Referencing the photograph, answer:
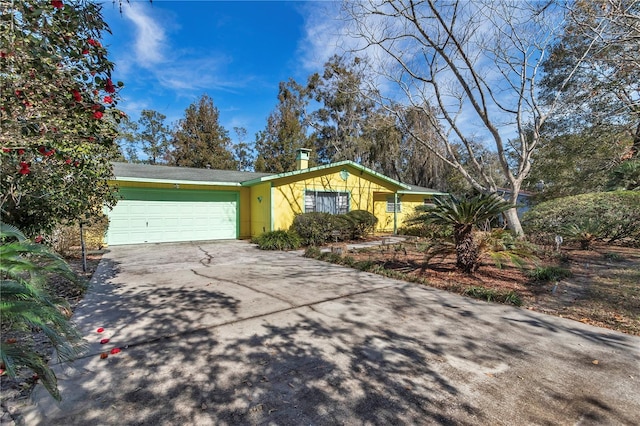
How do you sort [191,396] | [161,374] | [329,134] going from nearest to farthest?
[191,396] → [161,374] → [329,134]

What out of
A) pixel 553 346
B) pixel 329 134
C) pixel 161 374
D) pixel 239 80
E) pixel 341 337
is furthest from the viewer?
pixel 329 134

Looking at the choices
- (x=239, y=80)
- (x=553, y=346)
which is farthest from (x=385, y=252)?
(x=239, y=80)

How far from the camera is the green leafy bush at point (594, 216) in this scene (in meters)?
8.34

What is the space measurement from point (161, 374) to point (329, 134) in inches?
1157

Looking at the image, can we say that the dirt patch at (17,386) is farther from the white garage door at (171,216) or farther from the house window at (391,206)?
the house window at (391,206)

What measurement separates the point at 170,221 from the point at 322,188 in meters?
6.49

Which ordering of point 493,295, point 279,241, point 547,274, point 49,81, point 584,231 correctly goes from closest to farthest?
point 49,81
point 493,295
point 547,274
point 584,231
point 279,241

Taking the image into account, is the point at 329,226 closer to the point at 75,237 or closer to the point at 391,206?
the point at 391,206

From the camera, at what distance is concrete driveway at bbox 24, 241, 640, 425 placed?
6.83 ft

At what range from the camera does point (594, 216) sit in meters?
8.71

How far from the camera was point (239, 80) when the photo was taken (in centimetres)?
1516

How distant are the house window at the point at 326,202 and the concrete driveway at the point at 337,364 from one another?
8.51 metres

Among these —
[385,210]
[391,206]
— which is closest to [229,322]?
[385,210]

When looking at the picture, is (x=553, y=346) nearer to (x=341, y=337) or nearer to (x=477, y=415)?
(x=477, y=415)
